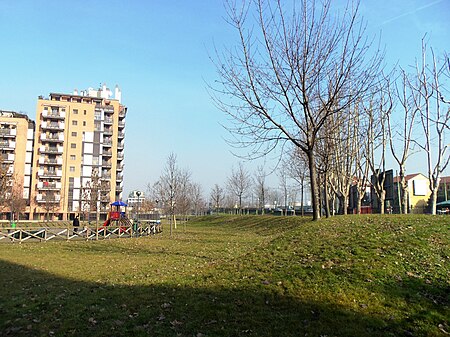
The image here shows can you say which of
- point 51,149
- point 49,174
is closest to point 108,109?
point 51,149

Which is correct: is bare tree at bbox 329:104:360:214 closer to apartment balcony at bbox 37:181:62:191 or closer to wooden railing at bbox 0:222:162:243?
wooden railing at bbox 0:222:162:243

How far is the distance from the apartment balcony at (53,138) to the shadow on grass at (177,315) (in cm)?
6922

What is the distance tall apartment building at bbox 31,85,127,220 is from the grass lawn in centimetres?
6233

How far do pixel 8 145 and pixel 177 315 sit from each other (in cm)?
7552

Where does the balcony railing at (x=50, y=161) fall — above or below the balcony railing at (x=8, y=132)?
below

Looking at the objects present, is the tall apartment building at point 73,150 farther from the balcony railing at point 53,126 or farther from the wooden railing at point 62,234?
the wooden railing at point 62,234

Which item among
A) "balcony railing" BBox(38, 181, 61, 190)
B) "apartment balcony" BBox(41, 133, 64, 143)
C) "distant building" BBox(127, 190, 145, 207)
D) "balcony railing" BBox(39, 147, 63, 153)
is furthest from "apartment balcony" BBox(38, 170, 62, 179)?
"distant building" BBox(127, 190, 145, 207)

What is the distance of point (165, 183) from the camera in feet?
118

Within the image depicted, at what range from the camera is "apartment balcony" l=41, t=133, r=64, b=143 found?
7047cm

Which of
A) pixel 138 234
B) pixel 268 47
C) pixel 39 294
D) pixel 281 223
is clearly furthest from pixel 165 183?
pixel 39 294

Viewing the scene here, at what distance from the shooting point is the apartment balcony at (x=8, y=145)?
68.9 metres

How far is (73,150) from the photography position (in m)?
72.1

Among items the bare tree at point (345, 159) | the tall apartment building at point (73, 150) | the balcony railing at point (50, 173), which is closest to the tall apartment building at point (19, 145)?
the tall apartment building at point (73, 150)

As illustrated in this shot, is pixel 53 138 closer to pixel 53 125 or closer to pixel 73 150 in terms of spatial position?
pixel 53 125
